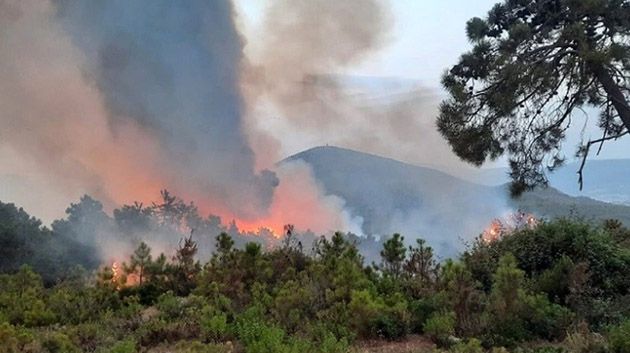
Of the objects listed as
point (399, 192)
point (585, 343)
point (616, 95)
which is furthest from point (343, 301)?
point (399, 192)

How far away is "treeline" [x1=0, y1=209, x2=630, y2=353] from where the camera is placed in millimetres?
5879

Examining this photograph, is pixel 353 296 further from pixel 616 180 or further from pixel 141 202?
pixel 616 180

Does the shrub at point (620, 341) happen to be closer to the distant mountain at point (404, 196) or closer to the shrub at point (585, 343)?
the shrub at point (585, 343)

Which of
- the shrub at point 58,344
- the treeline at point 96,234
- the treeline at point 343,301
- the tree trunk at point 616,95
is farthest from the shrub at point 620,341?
the treeline at point 96,234

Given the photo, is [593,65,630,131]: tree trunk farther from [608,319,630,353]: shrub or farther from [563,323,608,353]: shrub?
[608,319,630,353]: shrub

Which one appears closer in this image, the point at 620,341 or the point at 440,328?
the point at 620,341

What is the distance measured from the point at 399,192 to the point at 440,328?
72096 millimetres

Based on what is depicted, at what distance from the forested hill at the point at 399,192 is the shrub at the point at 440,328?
58.0 meters

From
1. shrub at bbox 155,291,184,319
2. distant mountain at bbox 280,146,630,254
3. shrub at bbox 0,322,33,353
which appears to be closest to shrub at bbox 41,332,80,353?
shrub at bbox 0,322,33,353

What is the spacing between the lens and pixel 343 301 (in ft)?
22.2

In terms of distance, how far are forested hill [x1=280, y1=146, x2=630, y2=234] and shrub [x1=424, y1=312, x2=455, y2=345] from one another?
190ft

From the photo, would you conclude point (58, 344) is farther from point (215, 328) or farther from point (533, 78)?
point (533, 78)

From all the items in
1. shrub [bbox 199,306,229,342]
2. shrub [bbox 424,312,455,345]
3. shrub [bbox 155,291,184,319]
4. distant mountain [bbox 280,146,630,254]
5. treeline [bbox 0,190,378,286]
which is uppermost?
distant mountain [bbox 280,146,630,254]

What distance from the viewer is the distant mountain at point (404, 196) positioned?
68688 millimetres
